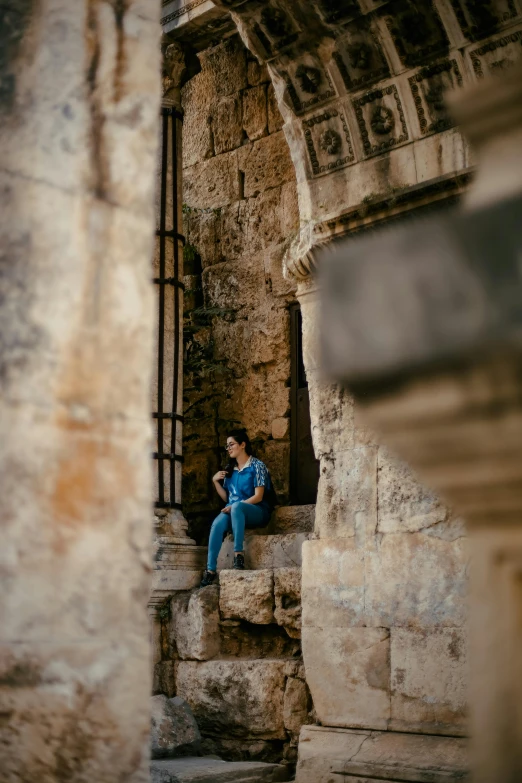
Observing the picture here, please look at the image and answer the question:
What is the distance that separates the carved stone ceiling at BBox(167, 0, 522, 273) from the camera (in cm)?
437

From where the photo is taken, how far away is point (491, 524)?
131cm

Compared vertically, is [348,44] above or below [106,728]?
above

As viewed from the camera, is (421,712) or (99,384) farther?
(421,712)

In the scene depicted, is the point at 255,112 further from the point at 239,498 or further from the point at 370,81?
the point at 239,498

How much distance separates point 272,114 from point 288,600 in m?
3.82

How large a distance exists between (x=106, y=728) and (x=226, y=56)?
23.4 ft

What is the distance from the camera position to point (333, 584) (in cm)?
470

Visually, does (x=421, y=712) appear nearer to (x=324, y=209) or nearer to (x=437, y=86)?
(x=324, y=209)

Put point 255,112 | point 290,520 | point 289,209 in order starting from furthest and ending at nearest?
point 255,112, point 289,209, point 290,520

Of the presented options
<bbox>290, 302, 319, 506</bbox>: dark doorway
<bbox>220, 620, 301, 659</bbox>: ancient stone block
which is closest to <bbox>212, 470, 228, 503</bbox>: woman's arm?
<bbox>290, 302, 319, 506</bbox>: dark doorway

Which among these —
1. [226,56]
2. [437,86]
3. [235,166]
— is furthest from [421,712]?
[226,56]

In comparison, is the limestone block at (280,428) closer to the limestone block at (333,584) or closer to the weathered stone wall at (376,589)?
the weathered stone wall at (376,589)

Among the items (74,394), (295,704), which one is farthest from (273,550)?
(74,394)

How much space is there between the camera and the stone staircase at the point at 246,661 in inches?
220
